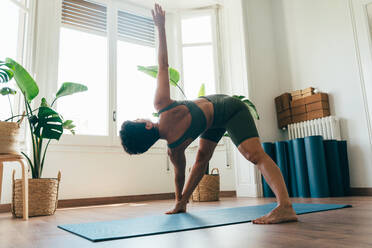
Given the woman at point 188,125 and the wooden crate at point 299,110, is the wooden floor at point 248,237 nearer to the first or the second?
the woman at point 188,125

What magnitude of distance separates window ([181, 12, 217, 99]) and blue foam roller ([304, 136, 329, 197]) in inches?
62.1

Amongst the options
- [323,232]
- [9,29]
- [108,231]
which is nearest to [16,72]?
[9,29]

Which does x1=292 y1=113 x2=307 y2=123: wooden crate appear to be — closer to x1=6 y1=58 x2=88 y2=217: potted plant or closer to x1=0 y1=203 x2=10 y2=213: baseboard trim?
x1=6 y1=58 x2=88 y2=217: potted plant

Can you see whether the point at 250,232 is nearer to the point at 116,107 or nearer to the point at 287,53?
the point at 116,107

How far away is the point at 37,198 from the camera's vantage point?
7.52ft

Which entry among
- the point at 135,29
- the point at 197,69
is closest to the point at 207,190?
the point at 197,69

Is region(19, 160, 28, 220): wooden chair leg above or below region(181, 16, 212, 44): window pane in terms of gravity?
below

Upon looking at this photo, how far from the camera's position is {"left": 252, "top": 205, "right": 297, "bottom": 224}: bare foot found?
1.39 m

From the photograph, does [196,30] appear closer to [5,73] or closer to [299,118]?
[299,118]

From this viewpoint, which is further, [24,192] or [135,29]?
[135,29]

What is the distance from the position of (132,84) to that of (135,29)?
31.6 inches

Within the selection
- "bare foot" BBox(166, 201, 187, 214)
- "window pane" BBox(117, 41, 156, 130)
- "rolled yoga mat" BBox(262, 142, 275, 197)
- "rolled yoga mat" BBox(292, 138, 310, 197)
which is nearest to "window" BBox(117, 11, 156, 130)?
"window pane" BBox(117, 41, 156, 130)

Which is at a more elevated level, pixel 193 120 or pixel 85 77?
pixel 85 77

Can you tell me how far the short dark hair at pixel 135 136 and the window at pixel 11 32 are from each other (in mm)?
1985
